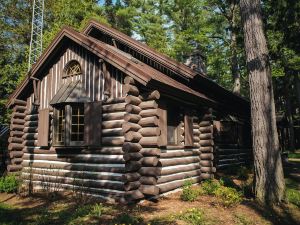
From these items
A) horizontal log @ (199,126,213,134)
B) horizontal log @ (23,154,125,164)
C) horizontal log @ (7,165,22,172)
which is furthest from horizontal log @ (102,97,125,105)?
horizontal log @ (7,165,22,172)

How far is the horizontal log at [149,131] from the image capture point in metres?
9.30

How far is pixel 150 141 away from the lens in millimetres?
9305

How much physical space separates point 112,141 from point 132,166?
4.16ft

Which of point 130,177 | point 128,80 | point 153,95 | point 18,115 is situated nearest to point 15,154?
point 18,115

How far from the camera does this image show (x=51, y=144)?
1192cm

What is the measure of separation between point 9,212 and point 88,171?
272cm

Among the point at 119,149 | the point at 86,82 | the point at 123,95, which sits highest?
the point at 86,82

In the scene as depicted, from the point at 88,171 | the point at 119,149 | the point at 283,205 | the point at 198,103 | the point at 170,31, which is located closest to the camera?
the point at 283,205

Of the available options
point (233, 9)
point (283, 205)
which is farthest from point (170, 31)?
point (283, 205)

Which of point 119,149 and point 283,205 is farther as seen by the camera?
point 119,149

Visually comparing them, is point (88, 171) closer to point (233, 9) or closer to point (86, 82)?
point (86, 82)

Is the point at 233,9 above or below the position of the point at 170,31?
below

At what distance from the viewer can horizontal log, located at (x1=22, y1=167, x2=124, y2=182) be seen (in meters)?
9.81

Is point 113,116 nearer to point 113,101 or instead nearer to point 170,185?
point 113,101
